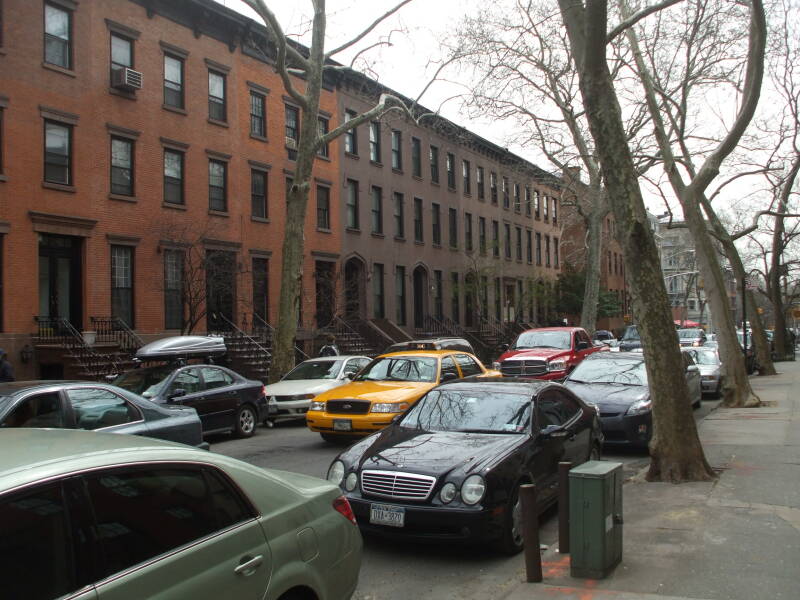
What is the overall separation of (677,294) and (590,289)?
7039 cm

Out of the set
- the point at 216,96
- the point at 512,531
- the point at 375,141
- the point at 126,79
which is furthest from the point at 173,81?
the point at 512,531

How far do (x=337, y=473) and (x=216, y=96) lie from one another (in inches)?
848

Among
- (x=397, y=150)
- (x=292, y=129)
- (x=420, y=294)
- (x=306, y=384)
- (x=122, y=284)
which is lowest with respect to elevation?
(x=306, y=384)

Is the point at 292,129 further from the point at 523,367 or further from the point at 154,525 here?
the point at 154,525

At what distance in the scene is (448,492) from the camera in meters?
6.27

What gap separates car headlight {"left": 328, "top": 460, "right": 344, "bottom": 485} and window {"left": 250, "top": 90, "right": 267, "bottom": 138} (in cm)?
2199

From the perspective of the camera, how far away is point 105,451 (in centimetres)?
316

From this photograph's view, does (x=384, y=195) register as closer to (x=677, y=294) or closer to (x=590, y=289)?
(x=590, y=289)

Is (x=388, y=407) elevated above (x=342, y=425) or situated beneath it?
elevated above

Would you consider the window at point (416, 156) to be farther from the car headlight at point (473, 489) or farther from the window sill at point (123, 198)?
the car headlight at point (473, 489)

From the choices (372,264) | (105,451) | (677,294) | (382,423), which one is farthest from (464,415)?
(677,294)

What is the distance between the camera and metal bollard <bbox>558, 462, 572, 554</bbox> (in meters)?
5.79

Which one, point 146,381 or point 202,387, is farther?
point 202,387

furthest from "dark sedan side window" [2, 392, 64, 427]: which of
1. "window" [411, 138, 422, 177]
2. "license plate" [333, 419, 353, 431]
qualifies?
"window" [411, 138, 422, 177]
